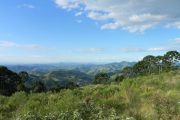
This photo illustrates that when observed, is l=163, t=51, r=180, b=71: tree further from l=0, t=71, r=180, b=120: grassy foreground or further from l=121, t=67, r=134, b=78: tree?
l=0, t=71, r=180, b=120: grassy foreground

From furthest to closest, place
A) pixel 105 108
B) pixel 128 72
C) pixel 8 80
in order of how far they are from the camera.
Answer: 1. pixel 128 72
2. pixel 8 80
3. pixel 105 108

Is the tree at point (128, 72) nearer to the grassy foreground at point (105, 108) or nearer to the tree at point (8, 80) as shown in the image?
the tree at point (8, 80)

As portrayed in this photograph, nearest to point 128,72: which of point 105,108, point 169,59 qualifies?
point 169,59

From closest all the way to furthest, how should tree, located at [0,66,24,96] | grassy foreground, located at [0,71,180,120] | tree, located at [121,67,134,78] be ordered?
grassy foreground, located at [0,71,180,120] < tree, located at [0,66,24,96] < tree, located at [121,67,134,78]

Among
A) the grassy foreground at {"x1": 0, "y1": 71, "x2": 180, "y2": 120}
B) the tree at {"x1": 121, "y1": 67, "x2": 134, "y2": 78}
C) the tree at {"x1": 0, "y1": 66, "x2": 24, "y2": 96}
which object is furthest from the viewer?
the tree at {"x1": 121, "y1": 67, "x2": 134, "y2": 78}

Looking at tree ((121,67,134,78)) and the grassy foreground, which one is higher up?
the grassy foreground

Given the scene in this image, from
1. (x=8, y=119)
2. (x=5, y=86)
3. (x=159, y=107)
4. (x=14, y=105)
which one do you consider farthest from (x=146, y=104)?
(x=5, y=86)

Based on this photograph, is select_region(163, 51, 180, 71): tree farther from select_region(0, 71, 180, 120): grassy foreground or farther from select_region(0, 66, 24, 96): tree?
select_region(0, 71, 180, 120): grassy foreground

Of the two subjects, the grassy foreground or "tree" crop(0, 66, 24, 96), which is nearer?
the grassy foreground

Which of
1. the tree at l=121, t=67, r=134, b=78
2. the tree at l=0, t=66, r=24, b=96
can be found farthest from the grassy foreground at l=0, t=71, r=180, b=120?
the tree at l=121, t=67, r=134, b=78

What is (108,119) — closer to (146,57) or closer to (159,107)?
(159,107)

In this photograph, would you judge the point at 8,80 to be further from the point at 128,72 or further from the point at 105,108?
the point at 105,108

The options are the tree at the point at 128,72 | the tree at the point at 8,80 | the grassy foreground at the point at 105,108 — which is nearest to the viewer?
the grassy foreground at the point at 105,108

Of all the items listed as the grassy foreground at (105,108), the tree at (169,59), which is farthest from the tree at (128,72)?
the grassy foreground at (105,108)
